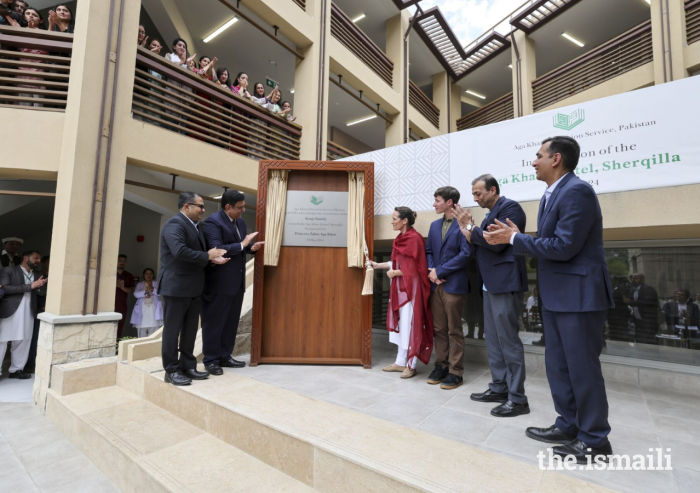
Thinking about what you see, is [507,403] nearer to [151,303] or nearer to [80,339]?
[80,339]

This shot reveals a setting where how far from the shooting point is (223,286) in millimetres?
3504

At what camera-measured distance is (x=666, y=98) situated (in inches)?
106

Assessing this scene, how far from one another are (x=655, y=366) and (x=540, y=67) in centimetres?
1348

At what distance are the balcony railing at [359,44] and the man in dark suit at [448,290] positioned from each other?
306 inches

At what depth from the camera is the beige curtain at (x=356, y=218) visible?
150 inches

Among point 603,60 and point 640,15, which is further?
point 640,15

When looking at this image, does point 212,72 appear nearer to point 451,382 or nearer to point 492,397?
point 451,382

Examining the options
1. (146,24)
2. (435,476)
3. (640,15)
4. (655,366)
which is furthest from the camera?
(640,15)

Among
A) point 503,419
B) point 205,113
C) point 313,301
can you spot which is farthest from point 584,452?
point 205,113

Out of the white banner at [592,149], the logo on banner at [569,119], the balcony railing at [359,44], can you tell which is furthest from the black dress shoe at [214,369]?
the balcony railing at [359,44]

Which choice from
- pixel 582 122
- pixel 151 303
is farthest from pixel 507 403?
pixel 151 303

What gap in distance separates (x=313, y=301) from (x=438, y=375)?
1.51m

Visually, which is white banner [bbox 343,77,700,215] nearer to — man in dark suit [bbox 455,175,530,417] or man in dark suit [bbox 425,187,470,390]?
man in dark suit [bbox 425,187,470,390]

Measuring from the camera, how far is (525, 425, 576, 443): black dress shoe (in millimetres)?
1997
